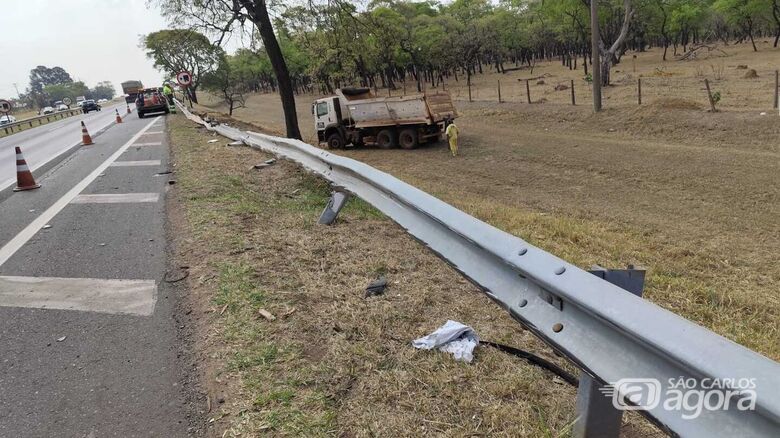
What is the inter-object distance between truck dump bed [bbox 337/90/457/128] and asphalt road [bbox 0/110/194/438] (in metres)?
12.2

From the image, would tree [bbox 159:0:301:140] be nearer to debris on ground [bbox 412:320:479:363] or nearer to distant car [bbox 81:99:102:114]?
debris on ground [bbox 412:320:479:363]

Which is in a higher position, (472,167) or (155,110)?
(155,110)

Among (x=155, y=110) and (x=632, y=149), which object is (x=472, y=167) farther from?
(x=155, y=110)

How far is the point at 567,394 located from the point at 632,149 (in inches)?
531

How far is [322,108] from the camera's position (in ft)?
65.4

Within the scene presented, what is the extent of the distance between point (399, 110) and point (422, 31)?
1492 inches

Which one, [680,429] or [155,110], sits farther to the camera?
[155,110]

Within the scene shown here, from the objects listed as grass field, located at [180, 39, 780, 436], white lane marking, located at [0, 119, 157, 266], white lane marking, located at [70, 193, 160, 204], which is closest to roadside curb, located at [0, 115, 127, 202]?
white lane marking, located at [0, 119, 157, 266]

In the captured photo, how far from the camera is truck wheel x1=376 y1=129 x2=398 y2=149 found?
18469 mm

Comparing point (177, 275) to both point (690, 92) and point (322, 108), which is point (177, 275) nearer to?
point (322, 108)

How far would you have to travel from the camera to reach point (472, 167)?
14.3 metres

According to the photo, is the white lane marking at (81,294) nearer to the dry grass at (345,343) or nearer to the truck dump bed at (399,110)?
the dry grass at (345,343)

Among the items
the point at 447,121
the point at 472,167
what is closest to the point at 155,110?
the point at 447,121

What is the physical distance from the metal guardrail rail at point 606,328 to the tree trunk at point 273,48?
17.3 meters
